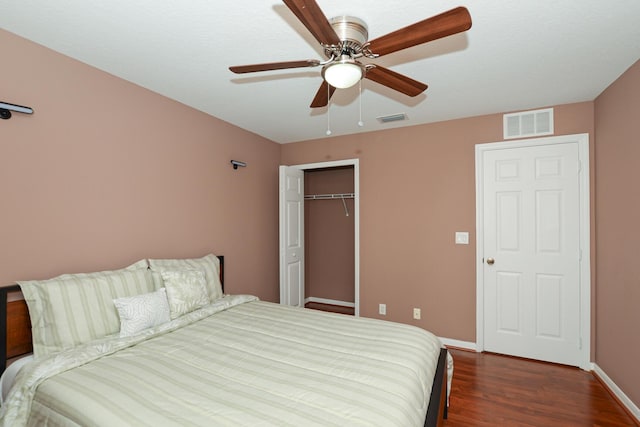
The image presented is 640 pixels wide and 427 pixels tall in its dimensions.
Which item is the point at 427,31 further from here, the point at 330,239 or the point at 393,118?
the point at 330,239

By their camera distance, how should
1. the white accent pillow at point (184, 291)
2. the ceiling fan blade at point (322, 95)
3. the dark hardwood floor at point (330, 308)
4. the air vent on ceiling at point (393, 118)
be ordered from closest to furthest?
the ceiling fan blade at point (322, 95) < the white accent pillow at point (184, 291) < the air vent on ceiling at point (393, 118) < the dark hardwood floor at point (330, 308)

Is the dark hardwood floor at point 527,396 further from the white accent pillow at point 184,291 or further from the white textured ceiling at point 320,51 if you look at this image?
the white textured ceiling at point 320,51

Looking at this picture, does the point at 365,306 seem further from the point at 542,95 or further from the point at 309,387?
the point at 542,95

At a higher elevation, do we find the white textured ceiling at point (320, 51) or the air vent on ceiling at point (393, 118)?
the white textured ceiling at point (320, 51)

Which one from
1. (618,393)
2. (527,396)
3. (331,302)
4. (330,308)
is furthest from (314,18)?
(331,302)

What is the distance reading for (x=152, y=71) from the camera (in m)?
2.39

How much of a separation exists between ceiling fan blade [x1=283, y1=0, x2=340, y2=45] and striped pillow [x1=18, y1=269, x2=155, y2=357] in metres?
2.08

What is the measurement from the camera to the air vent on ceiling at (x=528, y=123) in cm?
309

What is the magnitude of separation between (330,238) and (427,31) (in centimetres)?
397

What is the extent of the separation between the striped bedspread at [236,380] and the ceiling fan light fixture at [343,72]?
152cm

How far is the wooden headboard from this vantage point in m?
1.79

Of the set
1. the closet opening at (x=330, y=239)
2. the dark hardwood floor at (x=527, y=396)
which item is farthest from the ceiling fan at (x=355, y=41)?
the closet opening at (x=330, y=239)

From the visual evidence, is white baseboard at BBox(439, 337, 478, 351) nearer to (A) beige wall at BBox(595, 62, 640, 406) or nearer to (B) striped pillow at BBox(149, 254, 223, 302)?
(A) beige wall at BBox(595, 62, 640, 406)

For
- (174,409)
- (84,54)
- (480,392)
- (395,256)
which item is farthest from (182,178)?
(480,392)
